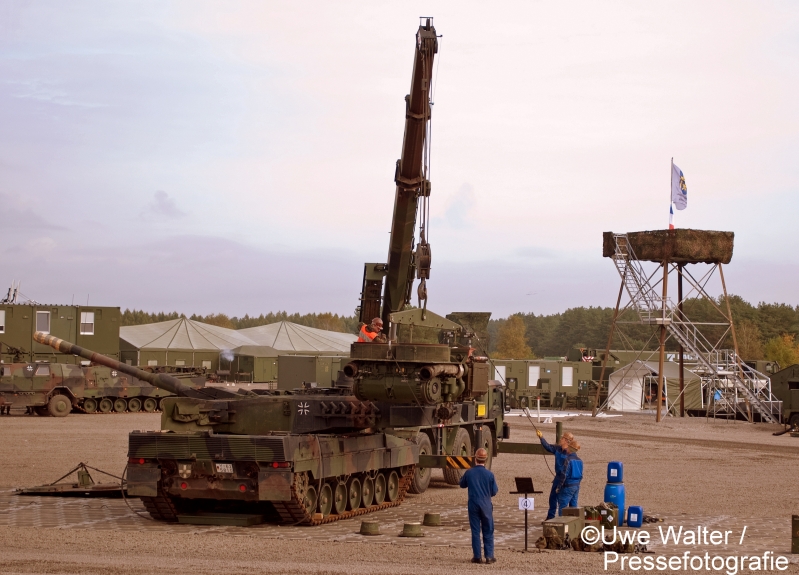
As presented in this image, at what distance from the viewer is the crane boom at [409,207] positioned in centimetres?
2120

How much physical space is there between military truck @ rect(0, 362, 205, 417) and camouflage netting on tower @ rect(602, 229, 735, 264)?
1837 cm

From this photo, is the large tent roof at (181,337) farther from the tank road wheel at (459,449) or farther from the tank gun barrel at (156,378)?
the tank gun barrel at (156,378)

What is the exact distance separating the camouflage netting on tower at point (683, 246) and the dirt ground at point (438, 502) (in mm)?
7130

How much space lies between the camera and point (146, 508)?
52.0 ft

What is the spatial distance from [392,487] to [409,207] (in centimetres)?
700

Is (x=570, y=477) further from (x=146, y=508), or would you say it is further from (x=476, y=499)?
(x=146, y=508)

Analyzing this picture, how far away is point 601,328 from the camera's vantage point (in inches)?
4439

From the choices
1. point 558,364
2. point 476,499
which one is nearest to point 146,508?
point 476,499

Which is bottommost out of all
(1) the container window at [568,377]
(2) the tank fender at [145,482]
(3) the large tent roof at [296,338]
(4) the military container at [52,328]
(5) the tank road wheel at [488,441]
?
(2) the tank fender at [145,482]

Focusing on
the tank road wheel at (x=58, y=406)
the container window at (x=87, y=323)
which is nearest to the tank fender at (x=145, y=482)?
the tank road wheel at (x=58, y=406)

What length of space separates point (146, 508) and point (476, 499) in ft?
19.4

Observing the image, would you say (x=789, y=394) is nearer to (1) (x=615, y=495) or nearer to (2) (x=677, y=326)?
(2) (x=677, y=326)

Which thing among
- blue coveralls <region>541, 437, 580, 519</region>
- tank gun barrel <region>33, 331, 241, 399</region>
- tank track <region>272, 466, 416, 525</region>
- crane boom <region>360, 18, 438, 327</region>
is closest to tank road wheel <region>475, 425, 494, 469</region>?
crane boom <region>360, 18, 438, 327</region>

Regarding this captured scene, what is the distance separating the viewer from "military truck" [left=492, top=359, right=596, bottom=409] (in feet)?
193
